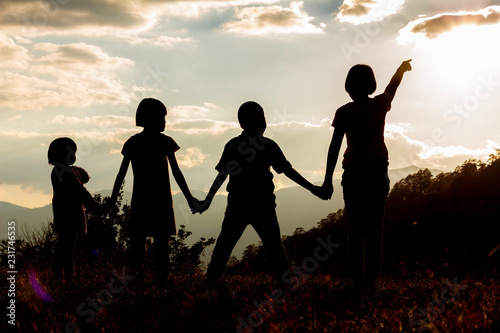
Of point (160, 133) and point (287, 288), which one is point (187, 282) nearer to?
point (287, 288)

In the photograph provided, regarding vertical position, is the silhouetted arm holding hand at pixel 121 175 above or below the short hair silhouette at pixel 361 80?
below

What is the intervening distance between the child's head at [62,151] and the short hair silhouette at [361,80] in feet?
13.6

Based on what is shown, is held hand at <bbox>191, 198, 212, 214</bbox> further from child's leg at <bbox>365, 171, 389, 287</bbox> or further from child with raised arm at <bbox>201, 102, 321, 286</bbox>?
child's leg at <bbox>365, 171, 389, 287</bbox>

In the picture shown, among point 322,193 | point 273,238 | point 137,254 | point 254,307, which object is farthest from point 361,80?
point 137,254

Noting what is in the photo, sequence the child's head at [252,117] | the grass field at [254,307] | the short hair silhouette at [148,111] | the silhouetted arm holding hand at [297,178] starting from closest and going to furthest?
the grass field at [254,307] < the child's head at [252,117] < the silhouetted arm holding hand at [297,178] < the short hair silhouette at [148,111]

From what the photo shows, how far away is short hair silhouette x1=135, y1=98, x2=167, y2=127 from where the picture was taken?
5.72 m

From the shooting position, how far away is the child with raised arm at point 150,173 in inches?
227

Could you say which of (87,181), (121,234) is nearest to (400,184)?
(121,234)

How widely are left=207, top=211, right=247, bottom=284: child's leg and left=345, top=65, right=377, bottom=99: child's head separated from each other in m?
2.03

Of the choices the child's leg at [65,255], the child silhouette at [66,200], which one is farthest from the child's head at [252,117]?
the child's leg at [65,255]

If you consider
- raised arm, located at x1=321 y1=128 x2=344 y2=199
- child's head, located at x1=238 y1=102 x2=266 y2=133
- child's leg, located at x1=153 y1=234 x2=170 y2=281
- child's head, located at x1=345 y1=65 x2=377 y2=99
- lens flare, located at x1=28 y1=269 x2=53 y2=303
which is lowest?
lens flare, located at x1=28 y1=269 x2=53 y2=303

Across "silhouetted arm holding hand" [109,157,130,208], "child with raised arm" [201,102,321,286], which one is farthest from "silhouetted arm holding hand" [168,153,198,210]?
"child with raised arm" [201,102,321,286]

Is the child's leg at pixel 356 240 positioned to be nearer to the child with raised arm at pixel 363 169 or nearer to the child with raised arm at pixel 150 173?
the child with raised arm at pixel 363 169

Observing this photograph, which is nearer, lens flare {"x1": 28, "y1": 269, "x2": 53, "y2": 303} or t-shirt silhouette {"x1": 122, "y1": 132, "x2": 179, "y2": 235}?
lens flare {"x1": 28, "y1": 269, "x2": 53, "y2": 303}
